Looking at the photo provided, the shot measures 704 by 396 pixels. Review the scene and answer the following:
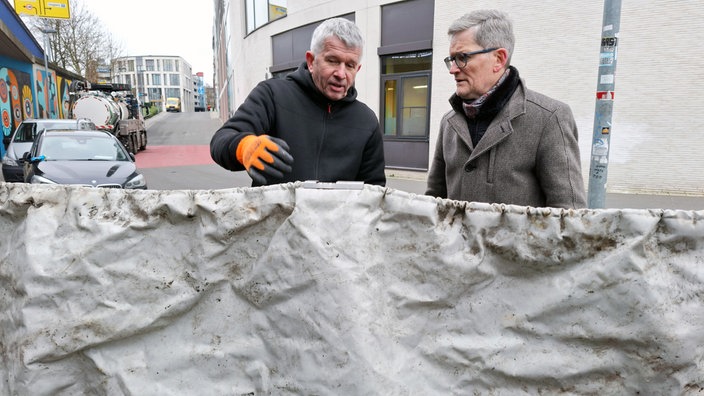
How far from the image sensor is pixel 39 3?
20234mm

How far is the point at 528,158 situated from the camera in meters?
2.08

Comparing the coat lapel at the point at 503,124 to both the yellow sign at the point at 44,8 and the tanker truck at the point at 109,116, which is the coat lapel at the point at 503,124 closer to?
the tanker truck at the point at 109,116

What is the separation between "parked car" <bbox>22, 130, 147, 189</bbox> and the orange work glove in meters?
6.41

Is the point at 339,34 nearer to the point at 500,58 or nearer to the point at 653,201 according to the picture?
the point at 500,58

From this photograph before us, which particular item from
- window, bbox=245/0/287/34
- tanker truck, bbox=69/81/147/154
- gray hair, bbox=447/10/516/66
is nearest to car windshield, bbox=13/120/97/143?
tanker truck, bbox=69/81/147/154

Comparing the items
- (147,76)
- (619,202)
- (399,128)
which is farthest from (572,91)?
(147,76)

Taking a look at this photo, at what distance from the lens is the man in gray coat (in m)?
2.03

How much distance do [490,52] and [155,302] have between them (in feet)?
5.41

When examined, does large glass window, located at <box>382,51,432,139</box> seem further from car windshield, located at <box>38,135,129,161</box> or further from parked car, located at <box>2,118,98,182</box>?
parked car, located at <box>2,118,98,182</box>

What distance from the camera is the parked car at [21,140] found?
10.2m

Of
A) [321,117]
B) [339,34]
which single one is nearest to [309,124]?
[321,117]

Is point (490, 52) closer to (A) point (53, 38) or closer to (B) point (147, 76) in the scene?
(A) point (53, 38)

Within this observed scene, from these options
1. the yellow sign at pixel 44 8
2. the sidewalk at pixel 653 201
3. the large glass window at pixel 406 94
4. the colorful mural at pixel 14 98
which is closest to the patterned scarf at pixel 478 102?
the sidewalk at pixel 653 201

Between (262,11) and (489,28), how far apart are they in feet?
64.2
